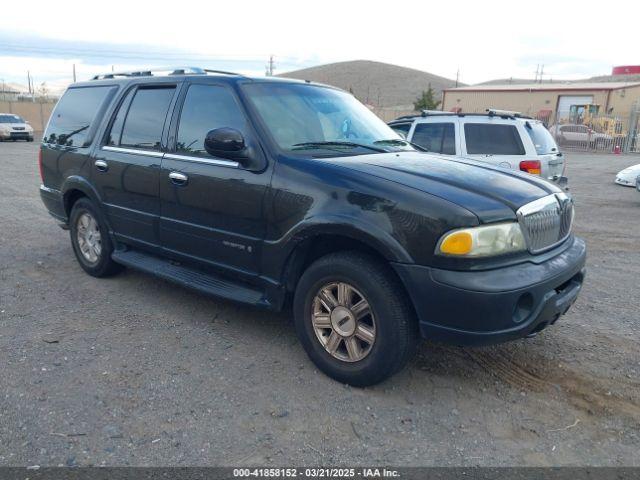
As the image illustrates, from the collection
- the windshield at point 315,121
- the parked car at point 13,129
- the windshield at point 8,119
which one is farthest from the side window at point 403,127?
the windshield at point 8,119

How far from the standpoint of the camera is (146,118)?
4.74 metres

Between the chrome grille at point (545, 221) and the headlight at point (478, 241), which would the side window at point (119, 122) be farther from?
the chrome grille at point (545, 221)

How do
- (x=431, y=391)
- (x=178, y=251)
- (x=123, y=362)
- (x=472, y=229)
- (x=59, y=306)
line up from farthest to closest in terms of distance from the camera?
1. (x=59, y=306)
2. (x=178, y=251)
3. (x=123, y=362)
4. (x=431, y=391)
5. (x=472, y=229)

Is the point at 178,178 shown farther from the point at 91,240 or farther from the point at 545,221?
the point at 545,221

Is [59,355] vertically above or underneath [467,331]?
underneath

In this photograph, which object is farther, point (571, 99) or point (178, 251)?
point (571, 99)

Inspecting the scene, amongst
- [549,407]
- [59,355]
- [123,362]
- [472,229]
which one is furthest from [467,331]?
[59,355]

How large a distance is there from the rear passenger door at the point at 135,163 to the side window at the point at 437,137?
497 cm

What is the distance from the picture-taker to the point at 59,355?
388 centimetres

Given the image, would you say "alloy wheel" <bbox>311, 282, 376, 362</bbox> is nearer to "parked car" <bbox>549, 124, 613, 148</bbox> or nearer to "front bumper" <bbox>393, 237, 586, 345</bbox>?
"front bumper" <bbox>393, 237, 586, 345</bbox>

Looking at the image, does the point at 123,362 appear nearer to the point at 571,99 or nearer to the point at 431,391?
the point at 431,391

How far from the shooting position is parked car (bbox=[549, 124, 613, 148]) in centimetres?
3077

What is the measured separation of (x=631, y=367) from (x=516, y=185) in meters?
1.54

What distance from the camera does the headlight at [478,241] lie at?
299cm
